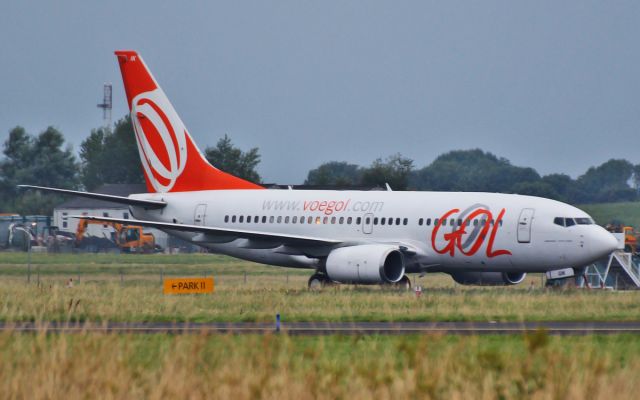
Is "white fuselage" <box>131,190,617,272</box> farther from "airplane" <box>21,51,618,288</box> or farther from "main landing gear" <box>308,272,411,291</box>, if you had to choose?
"main landing gear" <box>308,272,411,291</box>

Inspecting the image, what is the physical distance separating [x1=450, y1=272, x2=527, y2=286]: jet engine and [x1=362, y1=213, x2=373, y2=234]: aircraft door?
3.43 meters

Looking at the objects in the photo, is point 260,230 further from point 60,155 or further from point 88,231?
point 60,155

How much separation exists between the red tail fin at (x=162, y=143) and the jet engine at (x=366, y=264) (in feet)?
27.9

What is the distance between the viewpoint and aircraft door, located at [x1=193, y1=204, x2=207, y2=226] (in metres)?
52.7

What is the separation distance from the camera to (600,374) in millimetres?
16875

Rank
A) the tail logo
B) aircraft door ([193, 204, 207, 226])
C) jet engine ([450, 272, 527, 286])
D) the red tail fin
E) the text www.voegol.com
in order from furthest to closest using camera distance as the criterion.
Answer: the tail logo
the red tail fin
aircraft door ([193, 204, 207, 226])
the text www.voegol.com
jet engine ([450, 272, 527, 286])

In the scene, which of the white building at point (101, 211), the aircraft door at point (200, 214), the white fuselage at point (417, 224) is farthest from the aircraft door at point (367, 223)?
the white building at point (101, 211)

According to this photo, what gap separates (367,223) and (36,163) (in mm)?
119303

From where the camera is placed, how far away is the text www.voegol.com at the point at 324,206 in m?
49.3

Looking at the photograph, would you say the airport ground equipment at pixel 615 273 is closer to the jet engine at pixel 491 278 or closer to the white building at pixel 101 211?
the jet engine at pixel 491 278

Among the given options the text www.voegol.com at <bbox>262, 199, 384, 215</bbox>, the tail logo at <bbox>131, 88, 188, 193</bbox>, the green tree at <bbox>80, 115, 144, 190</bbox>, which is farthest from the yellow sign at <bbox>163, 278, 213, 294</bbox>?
the green tree at <bbox>80, 115, 144, 190</bbox>

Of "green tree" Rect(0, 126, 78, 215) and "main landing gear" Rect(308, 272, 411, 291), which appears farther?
"green tree" Rect(0, 126, 78, 215)

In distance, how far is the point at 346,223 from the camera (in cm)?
4950

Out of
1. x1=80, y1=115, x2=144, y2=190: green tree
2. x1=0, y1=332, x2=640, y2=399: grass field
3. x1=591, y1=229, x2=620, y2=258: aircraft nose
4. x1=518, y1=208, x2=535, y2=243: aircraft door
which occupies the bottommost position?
x1=0, y1=332, x2=640, y2=399: grass field
